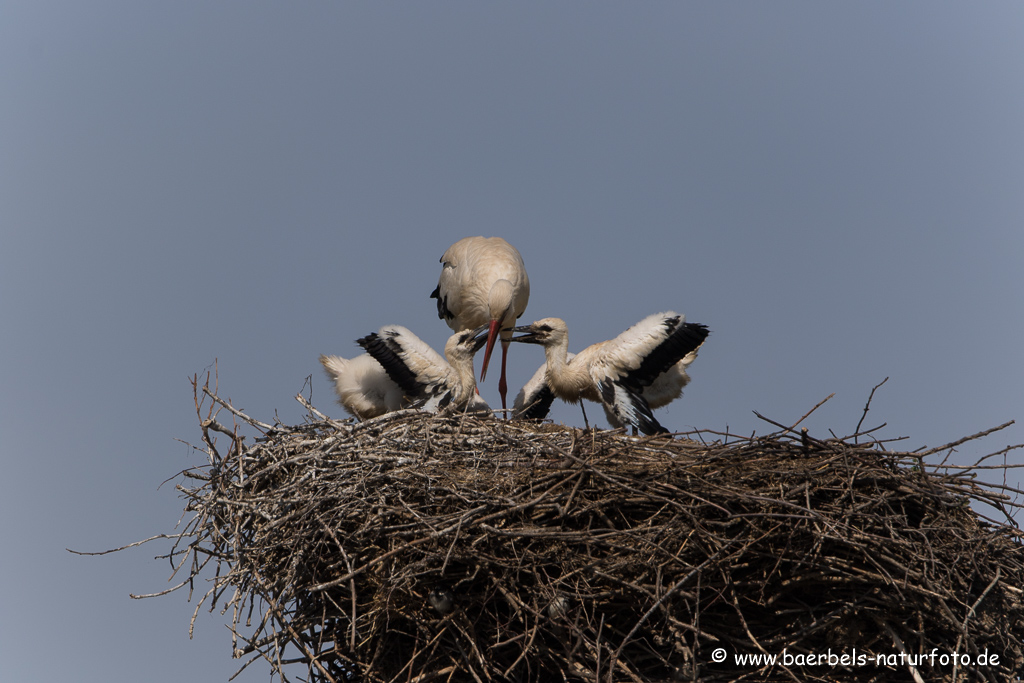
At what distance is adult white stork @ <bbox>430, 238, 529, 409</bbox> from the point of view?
6.65 meters

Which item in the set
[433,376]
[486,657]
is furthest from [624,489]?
[433,376]

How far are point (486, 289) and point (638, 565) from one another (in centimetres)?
335

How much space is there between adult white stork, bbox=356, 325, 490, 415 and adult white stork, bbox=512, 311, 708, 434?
0.59 metres

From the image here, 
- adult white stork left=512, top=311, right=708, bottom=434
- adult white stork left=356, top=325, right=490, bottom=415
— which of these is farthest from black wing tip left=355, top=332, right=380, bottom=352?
adult white stork left=512, top=311, right=708, bottom=434

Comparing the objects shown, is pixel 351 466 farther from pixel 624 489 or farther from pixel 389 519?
pixel 624 489

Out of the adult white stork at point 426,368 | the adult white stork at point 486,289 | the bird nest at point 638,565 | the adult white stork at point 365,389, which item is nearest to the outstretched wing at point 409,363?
the adult white stork at point 426,368

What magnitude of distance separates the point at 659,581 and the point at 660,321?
2.87 meters

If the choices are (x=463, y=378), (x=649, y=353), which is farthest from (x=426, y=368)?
(x=649, y=353)

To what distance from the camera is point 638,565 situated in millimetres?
3777

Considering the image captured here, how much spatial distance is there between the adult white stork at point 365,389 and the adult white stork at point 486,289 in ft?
2.19

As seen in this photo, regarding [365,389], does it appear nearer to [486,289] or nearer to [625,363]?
[486,289]

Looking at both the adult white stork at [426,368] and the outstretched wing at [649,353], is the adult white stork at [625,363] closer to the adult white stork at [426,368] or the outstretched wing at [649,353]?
the outstretched wing at [649,353]

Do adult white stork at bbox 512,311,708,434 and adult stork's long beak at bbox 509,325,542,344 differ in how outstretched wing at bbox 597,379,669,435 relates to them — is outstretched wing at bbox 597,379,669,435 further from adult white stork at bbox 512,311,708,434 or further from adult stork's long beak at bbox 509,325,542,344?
adult stork's long beak at bbox 509,325,542,344

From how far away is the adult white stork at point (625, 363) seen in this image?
618cm
